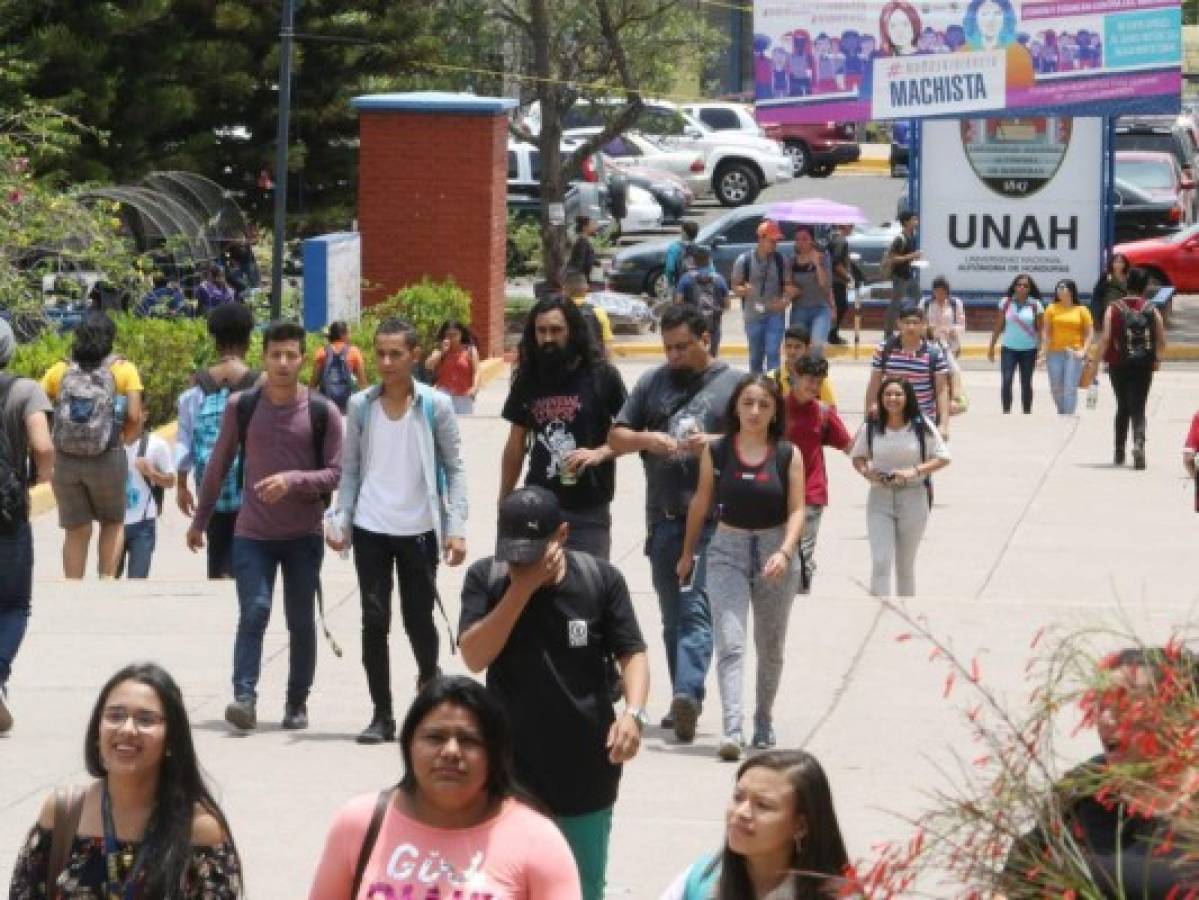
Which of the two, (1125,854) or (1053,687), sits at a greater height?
(1053,687)

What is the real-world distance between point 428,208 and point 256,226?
653 cm

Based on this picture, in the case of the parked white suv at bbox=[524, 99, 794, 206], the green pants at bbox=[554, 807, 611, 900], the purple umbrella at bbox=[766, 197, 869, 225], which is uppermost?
the parked white suv at bbox=[524, 99, 794, 206]

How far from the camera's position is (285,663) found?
12328 mm

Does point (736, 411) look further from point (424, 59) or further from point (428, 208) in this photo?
point (424, 59)

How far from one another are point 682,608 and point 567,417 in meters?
0.87

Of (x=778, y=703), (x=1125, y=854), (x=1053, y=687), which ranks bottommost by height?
(x=778, y=703)

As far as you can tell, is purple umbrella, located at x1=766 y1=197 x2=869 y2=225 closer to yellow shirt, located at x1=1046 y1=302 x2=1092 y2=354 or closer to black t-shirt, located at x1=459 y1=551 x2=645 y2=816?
yellow shirt, located at x1=1046 y1=302 x2=1092 y2=354

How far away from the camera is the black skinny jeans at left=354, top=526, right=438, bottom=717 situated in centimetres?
1045

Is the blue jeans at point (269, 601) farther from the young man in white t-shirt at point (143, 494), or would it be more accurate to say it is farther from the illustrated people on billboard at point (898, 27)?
the illustrated people on billboard at point (898, 27)

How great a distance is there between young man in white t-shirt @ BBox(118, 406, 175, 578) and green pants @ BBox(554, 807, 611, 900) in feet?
24.0

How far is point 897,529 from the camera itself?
45.4 feet

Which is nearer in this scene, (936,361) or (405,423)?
(405,423)

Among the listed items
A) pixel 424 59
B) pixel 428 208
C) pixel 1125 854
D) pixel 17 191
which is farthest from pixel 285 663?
pixel 424 59

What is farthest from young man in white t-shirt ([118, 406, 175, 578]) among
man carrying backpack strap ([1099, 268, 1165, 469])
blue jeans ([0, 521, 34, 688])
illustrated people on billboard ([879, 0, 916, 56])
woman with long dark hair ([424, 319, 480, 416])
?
illustrated people on billboard ([879, 0, 916, 56])
